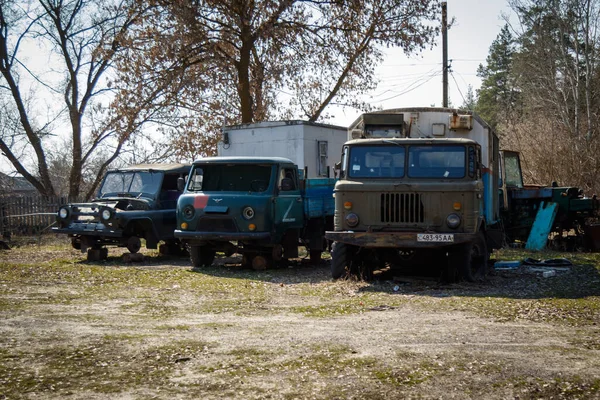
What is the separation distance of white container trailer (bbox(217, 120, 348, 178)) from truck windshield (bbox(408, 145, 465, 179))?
6401 millimetres

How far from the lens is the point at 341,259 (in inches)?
463

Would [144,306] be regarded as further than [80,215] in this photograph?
No

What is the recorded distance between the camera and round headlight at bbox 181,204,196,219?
13.8 meters

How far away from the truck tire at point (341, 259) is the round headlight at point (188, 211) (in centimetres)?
325

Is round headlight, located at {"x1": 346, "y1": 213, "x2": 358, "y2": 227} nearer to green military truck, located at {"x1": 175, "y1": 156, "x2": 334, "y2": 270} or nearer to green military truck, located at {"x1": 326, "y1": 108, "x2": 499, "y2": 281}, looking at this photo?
green military truck, located at {"x1": 326, "y1": 108, "x2": 499, "y2": 281}

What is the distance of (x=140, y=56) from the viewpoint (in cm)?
2398

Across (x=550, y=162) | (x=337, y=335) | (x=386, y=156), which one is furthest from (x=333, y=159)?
(x=337, y=335)

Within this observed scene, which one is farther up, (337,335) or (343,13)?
(343,13)

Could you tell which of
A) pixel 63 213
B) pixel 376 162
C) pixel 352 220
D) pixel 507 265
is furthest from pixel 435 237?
pixel 63 213

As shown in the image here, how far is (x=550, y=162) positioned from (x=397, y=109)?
48.4 feet

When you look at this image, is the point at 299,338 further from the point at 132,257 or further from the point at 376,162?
the point at 132,257

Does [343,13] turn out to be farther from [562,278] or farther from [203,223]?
[562,278]

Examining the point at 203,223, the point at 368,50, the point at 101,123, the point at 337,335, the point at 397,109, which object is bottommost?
the point at 337,335

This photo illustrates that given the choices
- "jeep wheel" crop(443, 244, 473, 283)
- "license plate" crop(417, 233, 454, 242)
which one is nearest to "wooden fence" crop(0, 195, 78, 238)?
"jeep wheel" crop(443, 244, 473, 283)
